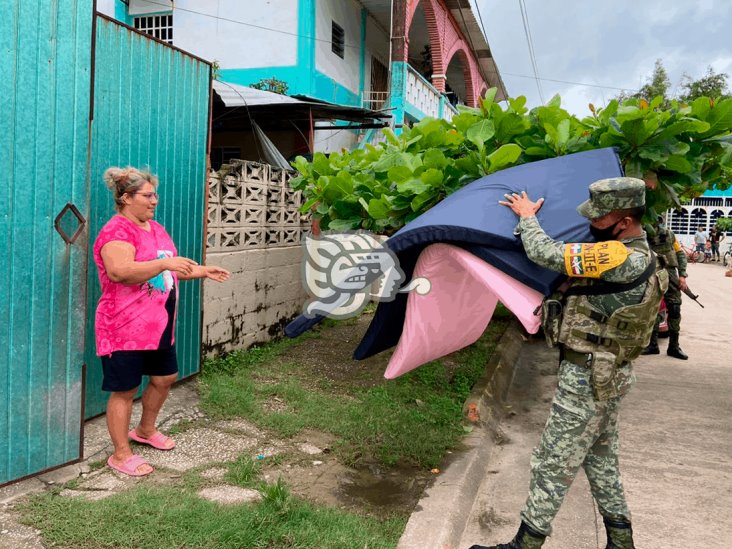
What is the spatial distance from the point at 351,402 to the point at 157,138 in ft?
8.30

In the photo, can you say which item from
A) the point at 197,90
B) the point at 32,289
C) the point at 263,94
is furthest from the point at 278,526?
the point at 263,94

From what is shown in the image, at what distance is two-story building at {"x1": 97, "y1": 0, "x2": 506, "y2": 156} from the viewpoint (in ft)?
34.6

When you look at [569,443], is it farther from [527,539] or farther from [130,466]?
[130,466]

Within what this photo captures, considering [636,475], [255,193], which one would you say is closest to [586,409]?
[636,475]

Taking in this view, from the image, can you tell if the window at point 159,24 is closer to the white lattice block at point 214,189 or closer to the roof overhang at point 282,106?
the roof overhang at point 282,106

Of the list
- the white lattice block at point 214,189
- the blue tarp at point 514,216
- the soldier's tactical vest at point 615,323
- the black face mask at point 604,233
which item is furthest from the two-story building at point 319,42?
the soldier's tactical vest at point 615,323

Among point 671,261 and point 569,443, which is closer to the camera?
point 569,443

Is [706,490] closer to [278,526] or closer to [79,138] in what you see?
[278,526]

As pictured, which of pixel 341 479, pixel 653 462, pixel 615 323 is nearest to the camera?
pixel 615 323

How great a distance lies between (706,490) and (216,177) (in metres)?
4.27

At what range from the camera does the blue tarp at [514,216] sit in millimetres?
2611

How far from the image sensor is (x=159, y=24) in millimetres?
11633

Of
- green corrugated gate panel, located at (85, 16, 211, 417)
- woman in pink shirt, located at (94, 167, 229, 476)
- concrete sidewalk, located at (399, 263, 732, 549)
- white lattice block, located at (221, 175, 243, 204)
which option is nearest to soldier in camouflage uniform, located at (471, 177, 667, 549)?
concrete sidewalk, located at (399, 263, 732, 549)

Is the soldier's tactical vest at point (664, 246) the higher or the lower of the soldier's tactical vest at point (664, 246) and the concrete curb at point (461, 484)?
the higher
